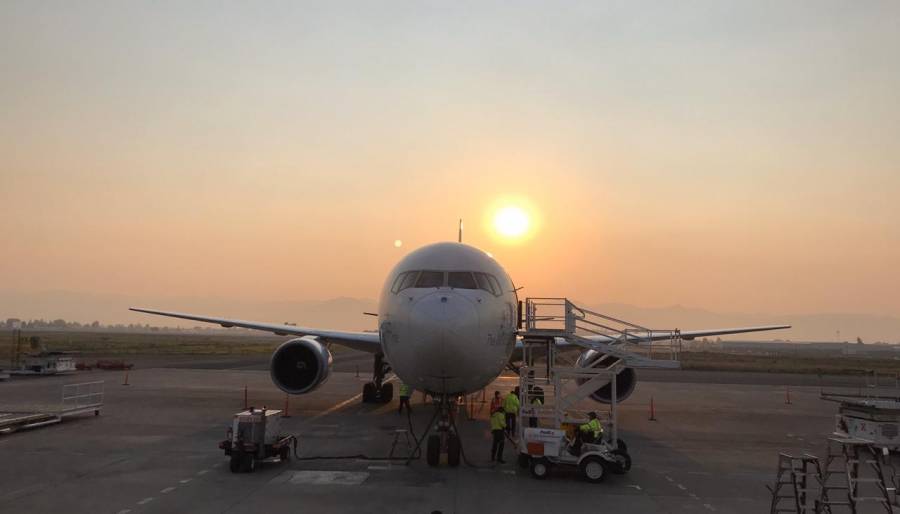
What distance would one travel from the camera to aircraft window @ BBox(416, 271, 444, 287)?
36.8 ft

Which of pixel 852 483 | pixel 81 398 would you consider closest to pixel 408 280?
pixel 852 483

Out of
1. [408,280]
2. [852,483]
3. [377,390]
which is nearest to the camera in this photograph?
[852,483]

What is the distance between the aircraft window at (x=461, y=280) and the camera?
37.0 ft

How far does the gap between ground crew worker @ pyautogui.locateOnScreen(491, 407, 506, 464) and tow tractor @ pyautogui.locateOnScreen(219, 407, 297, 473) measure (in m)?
4.34

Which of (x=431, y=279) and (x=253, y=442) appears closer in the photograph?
(x=253, y=442)

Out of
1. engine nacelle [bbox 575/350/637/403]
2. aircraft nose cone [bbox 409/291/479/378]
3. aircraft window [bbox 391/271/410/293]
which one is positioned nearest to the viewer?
aircraft nose cone [bbox 409/291/479/378]

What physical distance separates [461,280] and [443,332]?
71.5 inches

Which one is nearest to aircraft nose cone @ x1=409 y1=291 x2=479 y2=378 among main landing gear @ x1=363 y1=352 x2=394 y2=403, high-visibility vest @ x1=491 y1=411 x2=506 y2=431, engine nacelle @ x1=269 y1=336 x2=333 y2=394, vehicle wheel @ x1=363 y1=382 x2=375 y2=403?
high-visibility vest @ x1=491 y1=411 x2=506 y2=431

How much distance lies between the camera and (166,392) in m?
23.3

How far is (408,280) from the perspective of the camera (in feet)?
38.2

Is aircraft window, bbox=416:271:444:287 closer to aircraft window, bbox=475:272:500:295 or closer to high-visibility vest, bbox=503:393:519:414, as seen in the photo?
aircraft window, bbox=475:272:500:295

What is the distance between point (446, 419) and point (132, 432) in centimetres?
866

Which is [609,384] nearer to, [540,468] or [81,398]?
[540,468]

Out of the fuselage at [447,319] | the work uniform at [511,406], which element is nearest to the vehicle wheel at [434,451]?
the fuselage at [447,319]
